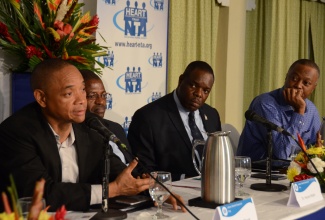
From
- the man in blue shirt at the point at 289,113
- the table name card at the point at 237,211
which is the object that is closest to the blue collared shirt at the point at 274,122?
the man in blue shirt at the point at 289,113

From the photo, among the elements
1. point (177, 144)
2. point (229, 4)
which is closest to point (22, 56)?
point (177, 144)

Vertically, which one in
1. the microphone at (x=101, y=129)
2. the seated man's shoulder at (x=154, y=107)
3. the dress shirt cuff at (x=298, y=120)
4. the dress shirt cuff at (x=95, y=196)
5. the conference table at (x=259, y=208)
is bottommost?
the conference table at (x=259, y=208)

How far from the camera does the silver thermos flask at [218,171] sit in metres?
2.27

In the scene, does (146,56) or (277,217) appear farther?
(146,56)

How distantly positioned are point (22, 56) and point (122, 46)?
1.14 meters

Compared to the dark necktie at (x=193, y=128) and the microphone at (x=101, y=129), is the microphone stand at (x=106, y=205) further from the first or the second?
the dark necktie at (x=193, y=128)

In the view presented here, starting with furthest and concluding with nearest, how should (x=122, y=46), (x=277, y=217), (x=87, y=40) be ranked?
(x=122, y=46) < (x=87, y=40) < (x=277, y=217)

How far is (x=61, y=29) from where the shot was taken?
3588 millimetres

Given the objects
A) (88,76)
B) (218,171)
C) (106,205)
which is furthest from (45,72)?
(88,76)

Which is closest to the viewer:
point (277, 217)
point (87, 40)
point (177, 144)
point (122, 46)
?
point (277, 217)

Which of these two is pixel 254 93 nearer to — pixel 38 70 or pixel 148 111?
pixel 148 111

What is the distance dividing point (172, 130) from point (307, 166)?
1074 millimetres

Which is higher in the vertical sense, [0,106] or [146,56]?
[146,56]

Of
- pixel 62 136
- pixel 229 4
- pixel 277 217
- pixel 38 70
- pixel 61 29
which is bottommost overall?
pixel 277 217
